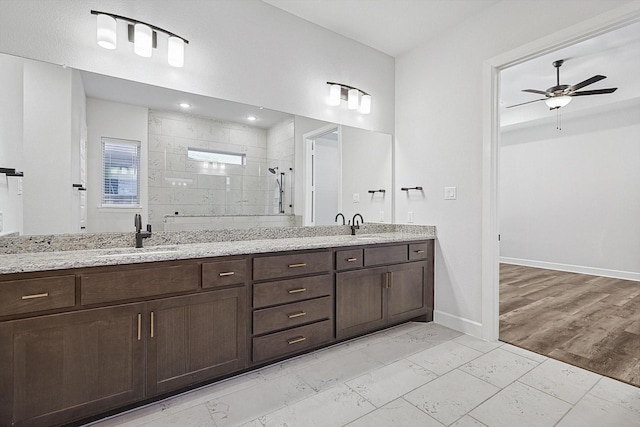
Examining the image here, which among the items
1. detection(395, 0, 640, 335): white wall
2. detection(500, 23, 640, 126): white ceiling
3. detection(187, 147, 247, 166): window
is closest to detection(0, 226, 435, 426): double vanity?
detection(187, 147, 247, 166): window

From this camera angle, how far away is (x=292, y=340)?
2.24 metres

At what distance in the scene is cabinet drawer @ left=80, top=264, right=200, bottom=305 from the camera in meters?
1.56

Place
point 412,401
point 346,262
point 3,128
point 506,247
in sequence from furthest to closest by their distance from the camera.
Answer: point 506,247 < point 346,262 < point 412,401 < point 3,128

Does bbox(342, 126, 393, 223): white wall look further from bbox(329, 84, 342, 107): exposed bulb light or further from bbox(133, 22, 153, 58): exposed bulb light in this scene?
bbox(133, 22, 153, 58): exposed bulb light

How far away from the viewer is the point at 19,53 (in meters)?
1.78

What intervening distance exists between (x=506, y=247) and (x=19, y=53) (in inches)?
294

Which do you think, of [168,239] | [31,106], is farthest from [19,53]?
[168,239]

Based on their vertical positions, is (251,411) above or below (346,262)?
below

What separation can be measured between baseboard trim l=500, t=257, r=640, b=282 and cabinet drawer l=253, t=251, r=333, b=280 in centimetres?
535

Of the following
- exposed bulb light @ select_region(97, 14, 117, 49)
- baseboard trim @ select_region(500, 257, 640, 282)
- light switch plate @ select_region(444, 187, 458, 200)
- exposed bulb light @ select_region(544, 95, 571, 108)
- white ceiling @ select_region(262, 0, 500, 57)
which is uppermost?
white ceiling @ select_region(262, 0, 500, 57)

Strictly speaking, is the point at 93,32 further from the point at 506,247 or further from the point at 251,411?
the point at 506,247

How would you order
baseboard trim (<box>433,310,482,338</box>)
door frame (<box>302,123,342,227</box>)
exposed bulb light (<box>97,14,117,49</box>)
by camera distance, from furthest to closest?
door frame (<box>302,123,342,227</box>) → baseboard trim (<box>433,310,482,338</box>) → exposed bulb light (<box>97,14,117,49</box>)

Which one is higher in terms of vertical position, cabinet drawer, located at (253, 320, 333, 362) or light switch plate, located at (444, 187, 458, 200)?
light switch plate, located at (444, 187, 458, 200)

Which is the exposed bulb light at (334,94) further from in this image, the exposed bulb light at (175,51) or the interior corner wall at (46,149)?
the interior corner wall at (46,149)
